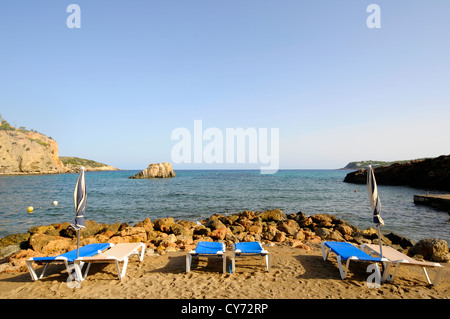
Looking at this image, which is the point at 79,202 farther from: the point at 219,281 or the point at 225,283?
the point at 225,283

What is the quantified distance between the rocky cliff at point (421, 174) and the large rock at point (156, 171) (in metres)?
65.6

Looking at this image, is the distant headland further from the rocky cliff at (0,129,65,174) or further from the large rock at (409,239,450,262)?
the large rock at (409,239,450,262)

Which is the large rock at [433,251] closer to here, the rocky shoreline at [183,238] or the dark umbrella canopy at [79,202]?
the rocky shoreline at [183,238]

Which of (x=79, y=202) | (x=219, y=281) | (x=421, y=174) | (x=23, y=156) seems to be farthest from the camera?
(x=23, y=156)

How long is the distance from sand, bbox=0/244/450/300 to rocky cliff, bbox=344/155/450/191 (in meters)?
50.9

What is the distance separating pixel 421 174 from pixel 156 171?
7637 cm

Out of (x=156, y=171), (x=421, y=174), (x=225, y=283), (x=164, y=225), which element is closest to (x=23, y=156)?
(x=156, y=171)

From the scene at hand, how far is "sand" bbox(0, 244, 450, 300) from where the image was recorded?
4980 mm

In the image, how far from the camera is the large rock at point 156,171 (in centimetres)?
8150

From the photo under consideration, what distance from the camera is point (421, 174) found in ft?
159

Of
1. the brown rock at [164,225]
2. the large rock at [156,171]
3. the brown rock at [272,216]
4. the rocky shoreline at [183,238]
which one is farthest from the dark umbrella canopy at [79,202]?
the large rock at [156,171]

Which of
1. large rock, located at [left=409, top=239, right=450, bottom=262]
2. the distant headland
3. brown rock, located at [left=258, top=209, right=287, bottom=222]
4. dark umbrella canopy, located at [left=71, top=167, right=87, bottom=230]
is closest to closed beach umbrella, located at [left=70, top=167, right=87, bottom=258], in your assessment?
dark umbrella canopy, located at [left=71, top=167, right=87, bottom=230]
